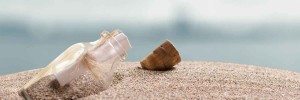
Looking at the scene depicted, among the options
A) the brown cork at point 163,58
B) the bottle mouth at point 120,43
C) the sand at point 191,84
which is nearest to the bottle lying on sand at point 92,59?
the bottle mouth at point 120,43

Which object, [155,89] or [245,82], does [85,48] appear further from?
A: [245,82]

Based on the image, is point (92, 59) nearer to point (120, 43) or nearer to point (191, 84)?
point (120, 43)

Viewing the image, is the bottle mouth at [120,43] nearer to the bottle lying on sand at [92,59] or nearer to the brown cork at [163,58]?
the bottle lying on sand at [92,59]

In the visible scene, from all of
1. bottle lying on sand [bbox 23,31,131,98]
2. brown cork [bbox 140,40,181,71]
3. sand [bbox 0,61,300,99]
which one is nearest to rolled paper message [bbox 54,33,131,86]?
bottle lying on sand [bbox 23,31,131,98]

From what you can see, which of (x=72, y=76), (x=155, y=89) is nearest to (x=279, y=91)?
(x=155, y=89)

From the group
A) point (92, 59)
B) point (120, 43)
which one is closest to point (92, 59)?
point (92, 59)

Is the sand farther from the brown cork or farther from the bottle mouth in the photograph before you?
the bottle mouth

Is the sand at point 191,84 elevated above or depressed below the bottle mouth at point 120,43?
below
